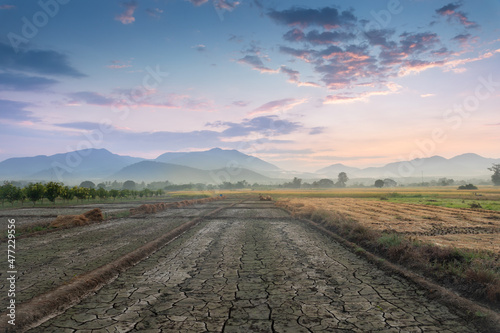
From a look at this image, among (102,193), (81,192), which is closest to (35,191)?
(81,192)

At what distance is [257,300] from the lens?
5.91 meters

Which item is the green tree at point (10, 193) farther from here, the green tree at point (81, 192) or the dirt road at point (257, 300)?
the dirt road at point (257, 300)

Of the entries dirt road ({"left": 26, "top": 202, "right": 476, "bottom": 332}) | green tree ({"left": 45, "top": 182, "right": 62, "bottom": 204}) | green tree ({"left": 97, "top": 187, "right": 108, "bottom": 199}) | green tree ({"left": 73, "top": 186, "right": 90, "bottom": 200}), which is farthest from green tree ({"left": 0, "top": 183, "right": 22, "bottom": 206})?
dirt road ({"left": 26, "top": 202, "right": 476, "bottom": 332})

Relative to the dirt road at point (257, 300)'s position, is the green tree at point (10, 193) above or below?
above

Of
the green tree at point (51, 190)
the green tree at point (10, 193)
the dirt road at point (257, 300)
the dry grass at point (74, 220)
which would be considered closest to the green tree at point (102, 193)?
the green tree at point (51, 190)

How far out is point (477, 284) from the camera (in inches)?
239

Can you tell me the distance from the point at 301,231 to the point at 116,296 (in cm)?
1143

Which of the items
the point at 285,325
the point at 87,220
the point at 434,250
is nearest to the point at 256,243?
the point at 434,250

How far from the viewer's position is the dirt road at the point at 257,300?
484 centimetres

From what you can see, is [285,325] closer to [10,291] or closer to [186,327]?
[186,327]

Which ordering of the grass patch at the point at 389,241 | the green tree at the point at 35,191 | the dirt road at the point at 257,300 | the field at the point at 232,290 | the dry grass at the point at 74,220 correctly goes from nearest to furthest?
the dirt road at the point at 257,300
the field at the point at 232,290
the grass patch at the point at 389,241
the dry grass at the point at 74,220
the green tree at the point at 35,191

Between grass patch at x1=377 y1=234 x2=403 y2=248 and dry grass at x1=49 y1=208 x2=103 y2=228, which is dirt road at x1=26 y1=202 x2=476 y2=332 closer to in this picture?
grass patch at x1=377 y1=234 x2=403 y2=248

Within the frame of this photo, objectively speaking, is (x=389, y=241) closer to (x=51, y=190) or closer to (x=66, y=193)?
(x=51, y=190)

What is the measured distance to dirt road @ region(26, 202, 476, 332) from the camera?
15.9 feet
